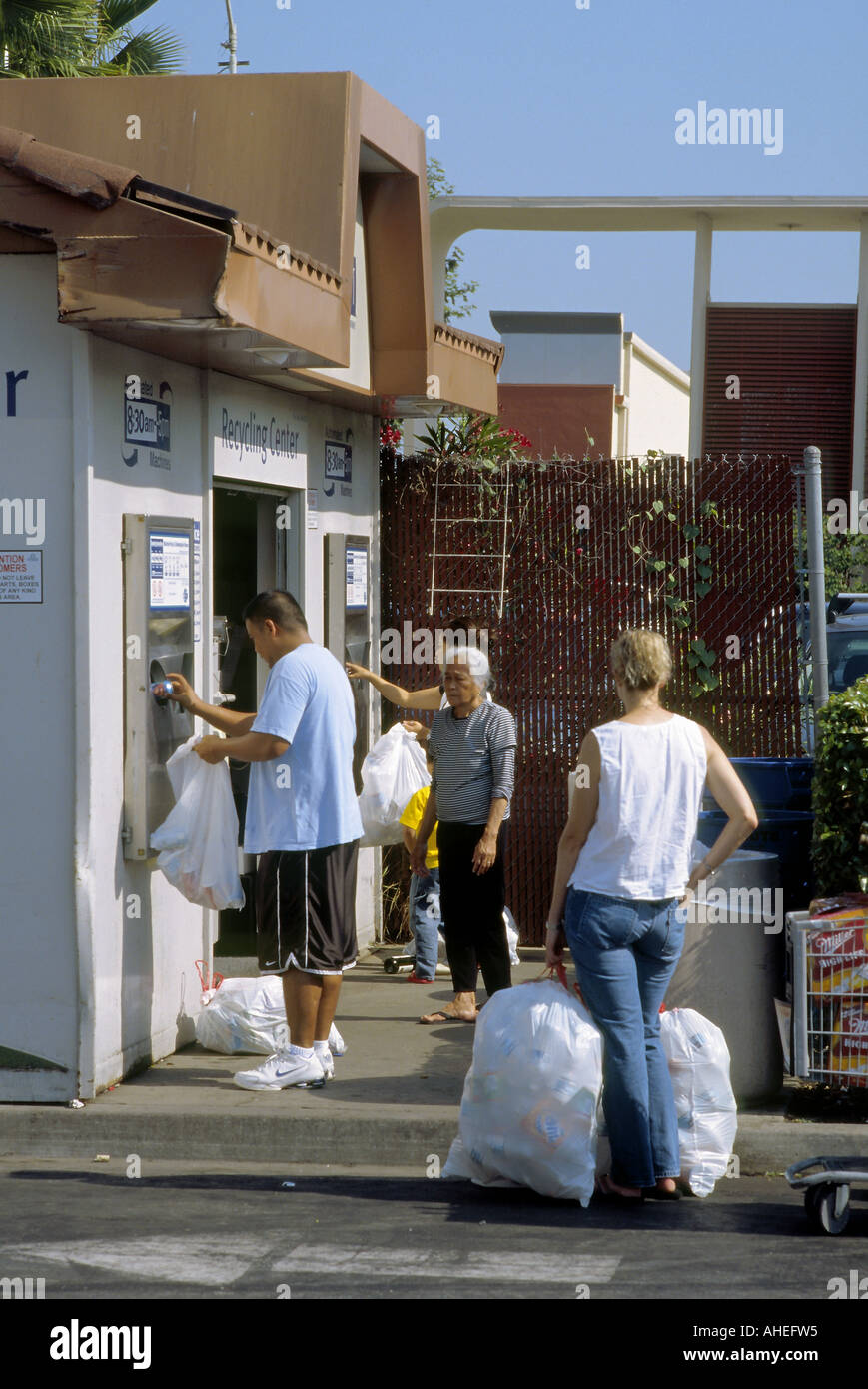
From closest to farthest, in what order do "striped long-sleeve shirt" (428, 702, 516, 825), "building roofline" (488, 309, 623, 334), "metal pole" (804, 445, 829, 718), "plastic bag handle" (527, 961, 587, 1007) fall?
"plastic bag handle" (527, 961, 587, 1007)
"striped long-sleeve shirt" (428, 702, 516, 825)
"metal pole" (804, 445, 829, 718)
"building roofline" (488, 309, 623, 334)

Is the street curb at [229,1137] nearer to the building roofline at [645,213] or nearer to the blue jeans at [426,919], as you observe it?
the blue jeans at [426,919]

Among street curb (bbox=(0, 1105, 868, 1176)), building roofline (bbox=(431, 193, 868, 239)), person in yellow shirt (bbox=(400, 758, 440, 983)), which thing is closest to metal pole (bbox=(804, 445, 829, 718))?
person in yellow shirt (bbox=(400, 758, 440, 983))

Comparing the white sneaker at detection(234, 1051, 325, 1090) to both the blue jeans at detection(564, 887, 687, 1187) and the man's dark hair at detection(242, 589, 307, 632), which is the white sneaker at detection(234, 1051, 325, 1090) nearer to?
the blue jeans at detection(564, 887, 687, 1187)

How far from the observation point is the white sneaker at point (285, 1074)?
251 inches

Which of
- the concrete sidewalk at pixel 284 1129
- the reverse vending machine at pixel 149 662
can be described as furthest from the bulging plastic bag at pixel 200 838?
the concrete sidewalk at pixel 284 1129

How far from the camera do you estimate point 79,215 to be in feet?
19.0

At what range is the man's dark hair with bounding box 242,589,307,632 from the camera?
634 centimetres

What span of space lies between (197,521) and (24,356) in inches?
48.3

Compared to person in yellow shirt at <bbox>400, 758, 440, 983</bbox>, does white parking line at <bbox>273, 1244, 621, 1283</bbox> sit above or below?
below

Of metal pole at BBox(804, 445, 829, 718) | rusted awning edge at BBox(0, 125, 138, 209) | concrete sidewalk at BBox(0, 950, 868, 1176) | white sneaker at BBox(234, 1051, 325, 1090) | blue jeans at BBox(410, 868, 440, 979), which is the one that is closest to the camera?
rusted awning edge at BBox(0, 125, 138, 209)

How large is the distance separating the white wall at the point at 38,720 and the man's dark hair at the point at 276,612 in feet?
2.23

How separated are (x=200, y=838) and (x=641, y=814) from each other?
6.31 ft

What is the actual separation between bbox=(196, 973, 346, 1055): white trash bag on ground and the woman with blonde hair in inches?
69.2

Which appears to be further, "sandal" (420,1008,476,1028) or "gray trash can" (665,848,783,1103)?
"sandal" (420,1008,476,1028)
